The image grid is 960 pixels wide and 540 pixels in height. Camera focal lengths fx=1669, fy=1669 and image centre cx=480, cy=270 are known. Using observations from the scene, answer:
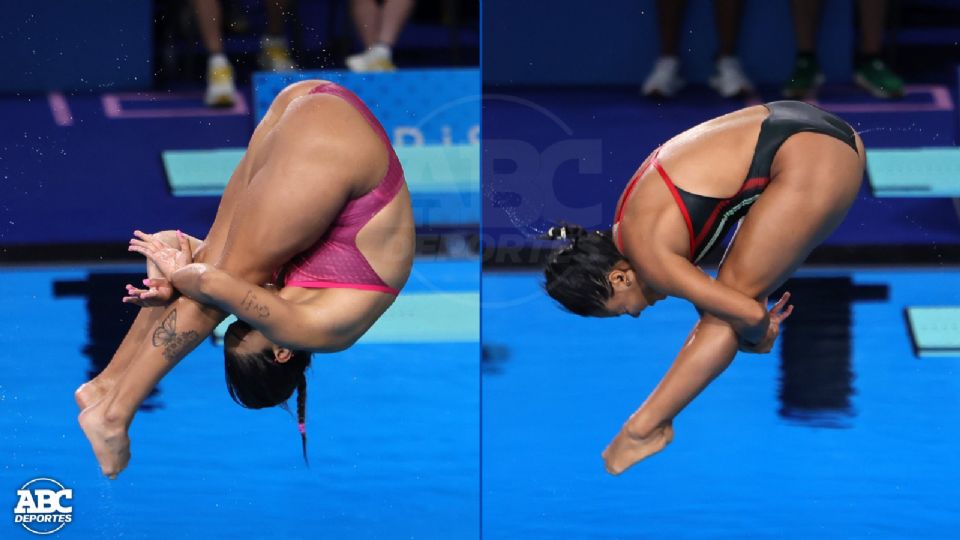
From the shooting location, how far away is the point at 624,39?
5098 millimetres

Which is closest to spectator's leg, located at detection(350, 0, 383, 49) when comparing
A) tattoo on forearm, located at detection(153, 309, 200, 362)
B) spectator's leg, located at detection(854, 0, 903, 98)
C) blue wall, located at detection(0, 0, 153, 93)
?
blue wall, located at detection(0, 0, 153, 93)

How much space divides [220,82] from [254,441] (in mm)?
1197

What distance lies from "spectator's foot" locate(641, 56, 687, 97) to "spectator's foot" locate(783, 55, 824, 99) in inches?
12.8

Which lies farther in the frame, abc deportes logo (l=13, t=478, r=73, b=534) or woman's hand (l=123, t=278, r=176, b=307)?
abc deportes logo (l=13, t=478, r=73, b=534)

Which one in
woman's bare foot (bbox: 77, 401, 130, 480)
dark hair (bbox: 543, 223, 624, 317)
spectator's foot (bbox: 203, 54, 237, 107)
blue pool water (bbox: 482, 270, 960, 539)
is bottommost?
blue pool water (bbox: 482, 270, 960, 539)

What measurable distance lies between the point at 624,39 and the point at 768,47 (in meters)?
0.44

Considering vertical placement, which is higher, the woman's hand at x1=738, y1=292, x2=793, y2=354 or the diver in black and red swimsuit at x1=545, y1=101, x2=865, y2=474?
the diver in black and red swimsuit at x1=545, y1=101, x2=865, y2=474

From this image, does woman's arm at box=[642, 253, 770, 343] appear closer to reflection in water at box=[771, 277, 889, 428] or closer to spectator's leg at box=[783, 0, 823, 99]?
spectator's leg at box=[783, 0, 823, 99]

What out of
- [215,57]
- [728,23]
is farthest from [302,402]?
[728,23]

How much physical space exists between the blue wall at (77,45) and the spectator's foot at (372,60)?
64 cm

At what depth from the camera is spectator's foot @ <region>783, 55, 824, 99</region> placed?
16.6ft

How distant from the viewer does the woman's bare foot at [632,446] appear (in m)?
4.88

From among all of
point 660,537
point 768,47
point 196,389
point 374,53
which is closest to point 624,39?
point 768,47

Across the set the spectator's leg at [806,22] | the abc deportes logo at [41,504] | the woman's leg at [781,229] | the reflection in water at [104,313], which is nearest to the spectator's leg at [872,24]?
the spectator's leg at [806,22]
